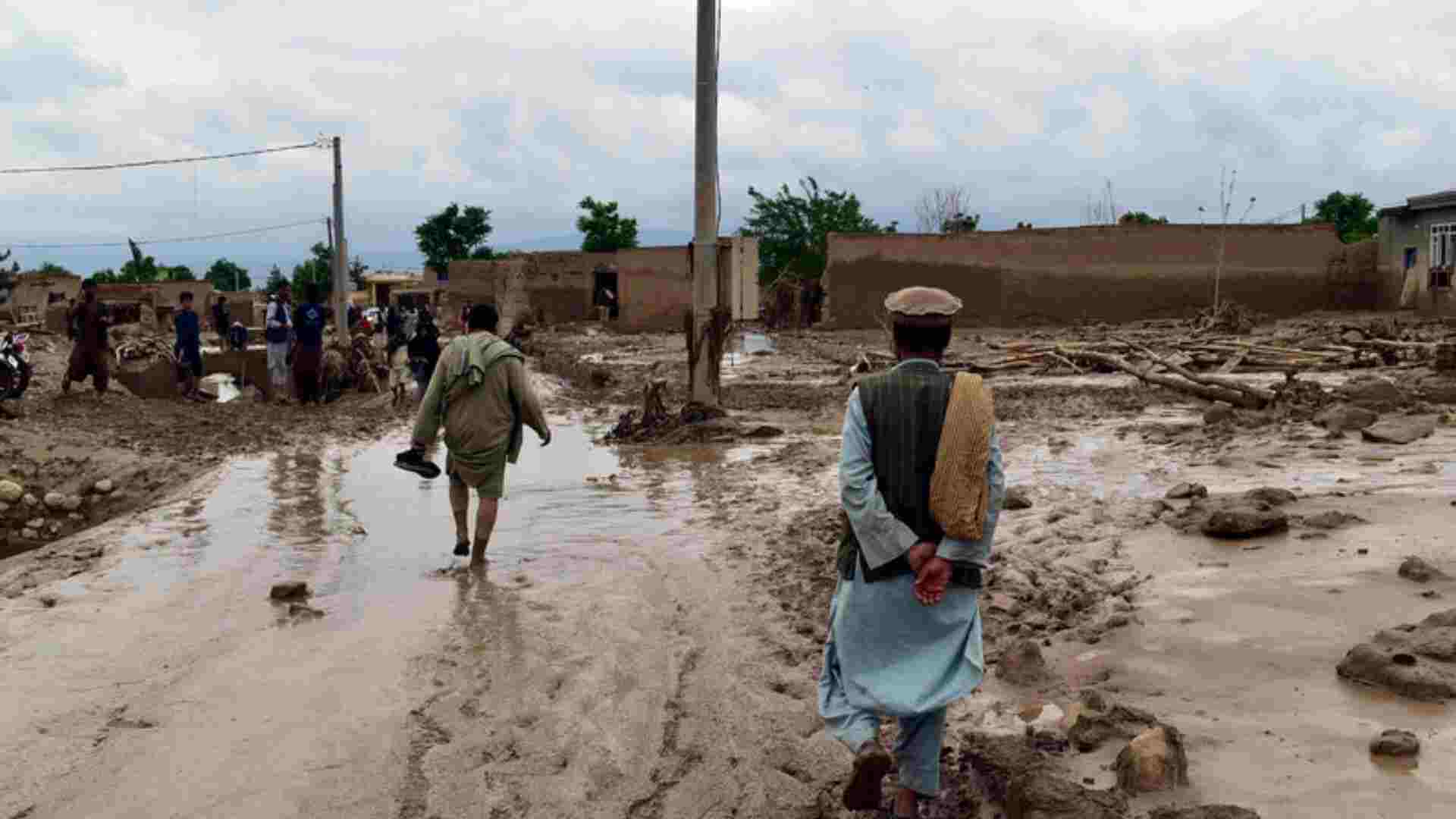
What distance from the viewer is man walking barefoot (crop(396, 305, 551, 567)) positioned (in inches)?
298

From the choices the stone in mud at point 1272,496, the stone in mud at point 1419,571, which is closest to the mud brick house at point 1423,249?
the stone in mud at point 1272,496

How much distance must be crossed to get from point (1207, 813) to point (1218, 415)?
8033 millimetres

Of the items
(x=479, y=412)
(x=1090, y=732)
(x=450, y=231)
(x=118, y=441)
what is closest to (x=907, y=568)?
(x=1090, y=732)

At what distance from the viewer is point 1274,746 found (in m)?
3.95

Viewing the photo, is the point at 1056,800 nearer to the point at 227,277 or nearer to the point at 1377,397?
the point at 1377,397

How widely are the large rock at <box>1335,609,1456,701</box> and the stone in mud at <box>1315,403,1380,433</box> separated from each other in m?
5.26

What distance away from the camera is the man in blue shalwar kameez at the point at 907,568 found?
142 inches

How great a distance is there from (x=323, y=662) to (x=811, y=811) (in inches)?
100

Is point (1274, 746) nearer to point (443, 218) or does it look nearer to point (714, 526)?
point (714, 526)

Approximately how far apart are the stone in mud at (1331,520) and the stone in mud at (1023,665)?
2.01 metres

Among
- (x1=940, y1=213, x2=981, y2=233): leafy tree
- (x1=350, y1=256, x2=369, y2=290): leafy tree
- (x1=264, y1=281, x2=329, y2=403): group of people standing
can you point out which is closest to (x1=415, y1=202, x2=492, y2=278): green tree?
(x1=350, y1=256, x2=369, y2=290): leafy tree

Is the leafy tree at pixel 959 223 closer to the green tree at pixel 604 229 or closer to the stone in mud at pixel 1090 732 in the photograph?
the green tree at pixel 604 229

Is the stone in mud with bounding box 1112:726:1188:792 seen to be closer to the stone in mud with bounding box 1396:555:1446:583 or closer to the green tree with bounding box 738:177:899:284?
the stone in mud with bounding box 1396:555:1446:583

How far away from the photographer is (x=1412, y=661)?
14.1 feet
